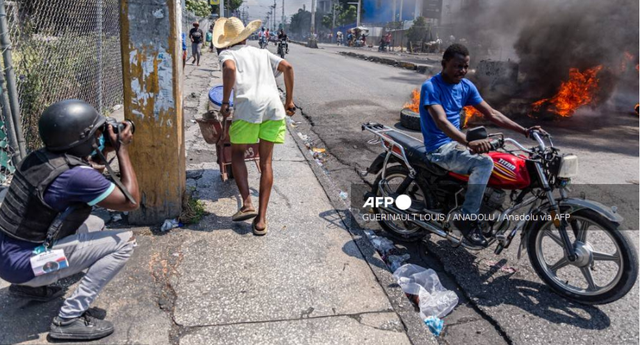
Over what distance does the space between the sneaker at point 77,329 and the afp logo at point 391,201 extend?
2587mm

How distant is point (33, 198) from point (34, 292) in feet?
2.71

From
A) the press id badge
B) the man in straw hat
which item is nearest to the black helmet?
the press id badge

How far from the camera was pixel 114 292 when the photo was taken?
2990mm

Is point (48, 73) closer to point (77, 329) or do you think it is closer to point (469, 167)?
point (77, 329)

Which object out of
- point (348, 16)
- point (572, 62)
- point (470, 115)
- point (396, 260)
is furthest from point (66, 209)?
point (348, 16)

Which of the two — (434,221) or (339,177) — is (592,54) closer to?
(339,177)

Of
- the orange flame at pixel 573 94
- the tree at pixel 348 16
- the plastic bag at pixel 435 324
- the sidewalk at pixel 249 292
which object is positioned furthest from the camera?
the tree at pixel 348 16

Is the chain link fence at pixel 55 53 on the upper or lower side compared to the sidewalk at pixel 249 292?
upper

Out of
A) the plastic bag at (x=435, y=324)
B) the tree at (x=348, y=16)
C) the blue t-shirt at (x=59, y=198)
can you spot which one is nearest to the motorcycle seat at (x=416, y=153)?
the plastic bag at (x=435, y=324)

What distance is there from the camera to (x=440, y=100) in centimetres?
370

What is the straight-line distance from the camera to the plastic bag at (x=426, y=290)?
3.18 m

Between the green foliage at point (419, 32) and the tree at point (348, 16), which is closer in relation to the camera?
the green foliage at point (419, 32)

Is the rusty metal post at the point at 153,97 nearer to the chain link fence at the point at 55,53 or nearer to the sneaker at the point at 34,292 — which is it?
the sneaker at the point at 34,292

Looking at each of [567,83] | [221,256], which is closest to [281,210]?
[221,256]
